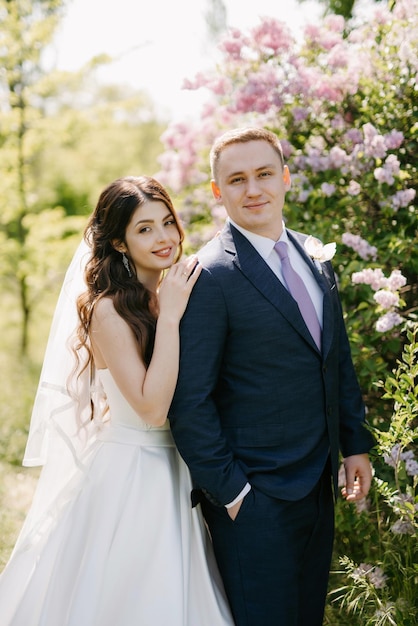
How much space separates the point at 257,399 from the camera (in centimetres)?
257

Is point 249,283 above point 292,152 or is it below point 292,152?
below

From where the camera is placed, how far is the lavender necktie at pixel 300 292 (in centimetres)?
270

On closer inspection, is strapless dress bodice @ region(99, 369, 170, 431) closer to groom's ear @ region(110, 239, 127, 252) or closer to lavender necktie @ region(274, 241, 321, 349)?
groom's ear @ region(110, 239, 127, 252)

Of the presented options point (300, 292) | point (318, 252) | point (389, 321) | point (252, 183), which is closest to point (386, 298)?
point (389, 321)

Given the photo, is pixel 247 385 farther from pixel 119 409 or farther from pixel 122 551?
pixel 122 551

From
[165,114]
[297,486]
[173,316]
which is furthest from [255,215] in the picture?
[165,114]

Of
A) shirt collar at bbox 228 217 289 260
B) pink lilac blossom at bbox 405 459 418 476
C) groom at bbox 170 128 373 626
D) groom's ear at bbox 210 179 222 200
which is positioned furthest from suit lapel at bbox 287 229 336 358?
pink lilac blossom at bbox 405 459 418 476

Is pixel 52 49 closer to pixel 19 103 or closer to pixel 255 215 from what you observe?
pixel 19 103

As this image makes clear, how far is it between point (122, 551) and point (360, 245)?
196 centimetres

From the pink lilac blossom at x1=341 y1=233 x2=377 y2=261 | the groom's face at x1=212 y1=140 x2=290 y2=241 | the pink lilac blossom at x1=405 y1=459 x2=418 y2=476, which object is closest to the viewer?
the groom's face at x1=212 y1=140 x2=290 y2=241

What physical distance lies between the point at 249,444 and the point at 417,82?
7.43 feet

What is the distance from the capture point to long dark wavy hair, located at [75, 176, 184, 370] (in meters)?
2.92

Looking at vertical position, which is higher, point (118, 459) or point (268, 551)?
point (118, 459)

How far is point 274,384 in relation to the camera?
2.57 metres
